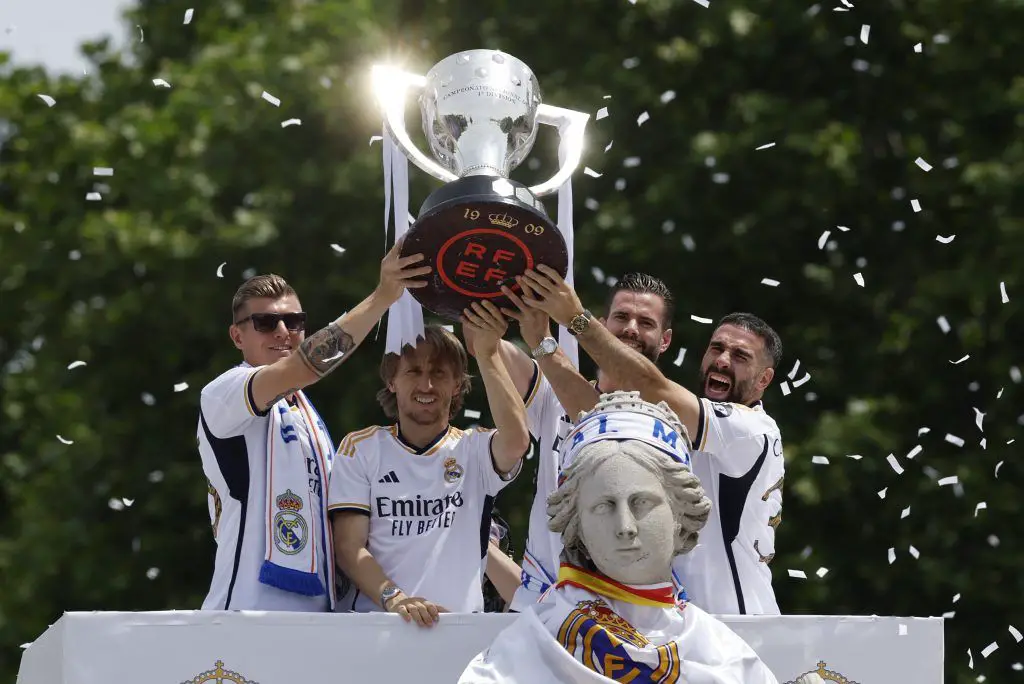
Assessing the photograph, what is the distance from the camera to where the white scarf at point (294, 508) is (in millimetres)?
7027

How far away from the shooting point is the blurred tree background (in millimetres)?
12922

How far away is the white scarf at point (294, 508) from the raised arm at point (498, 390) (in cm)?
67

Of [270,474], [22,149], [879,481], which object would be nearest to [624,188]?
[879,481]

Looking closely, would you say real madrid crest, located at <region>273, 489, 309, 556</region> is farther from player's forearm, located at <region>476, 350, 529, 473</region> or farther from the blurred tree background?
the blurred tree background

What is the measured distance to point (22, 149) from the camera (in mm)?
16781

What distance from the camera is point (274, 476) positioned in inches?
282

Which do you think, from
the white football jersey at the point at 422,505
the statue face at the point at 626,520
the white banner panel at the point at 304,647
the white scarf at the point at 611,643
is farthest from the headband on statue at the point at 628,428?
the white football jersey at the point at 422,505

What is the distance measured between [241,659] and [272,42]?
9.58 metres

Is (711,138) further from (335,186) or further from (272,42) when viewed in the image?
(272,42)

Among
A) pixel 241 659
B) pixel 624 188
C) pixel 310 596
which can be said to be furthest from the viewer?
pixel 624 188

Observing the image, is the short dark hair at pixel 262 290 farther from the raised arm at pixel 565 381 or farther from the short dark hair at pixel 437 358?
the raised arm at pixel 565 381

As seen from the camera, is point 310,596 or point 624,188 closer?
point 310,596

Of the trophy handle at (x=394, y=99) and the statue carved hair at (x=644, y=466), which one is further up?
the trophy handle at (x=394, y=99)

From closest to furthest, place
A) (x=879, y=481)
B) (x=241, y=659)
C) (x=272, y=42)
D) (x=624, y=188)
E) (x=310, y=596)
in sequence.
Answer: (x=241, y=659) → (x=310, y=596) → (x=879, y=481) → (x=624, y=188) → (x=272, y=42)
